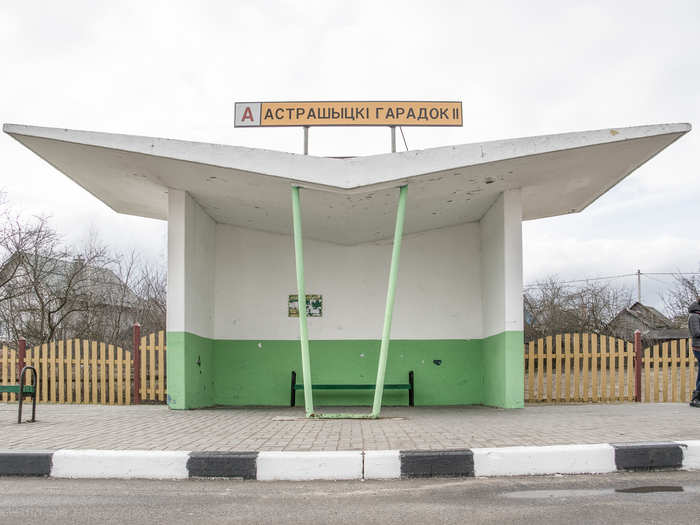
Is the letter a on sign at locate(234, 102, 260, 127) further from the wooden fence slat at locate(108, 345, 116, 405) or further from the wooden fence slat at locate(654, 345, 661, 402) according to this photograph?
the wooden fence slat at locate(654, 345, 661, 402)

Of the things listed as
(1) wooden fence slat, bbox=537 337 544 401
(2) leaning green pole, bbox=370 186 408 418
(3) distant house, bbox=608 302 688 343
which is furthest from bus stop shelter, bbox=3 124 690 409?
(3) distant house, bbox=608 302 688 343

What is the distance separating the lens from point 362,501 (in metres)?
4.43

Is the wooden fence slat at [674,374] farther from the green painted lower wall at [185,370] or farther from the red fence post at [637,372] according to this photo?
the green painted lower wall at [185,370]

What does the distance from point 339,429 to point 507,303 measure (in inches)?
171

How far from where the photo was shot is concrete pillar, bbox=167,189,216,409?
10.3 metres

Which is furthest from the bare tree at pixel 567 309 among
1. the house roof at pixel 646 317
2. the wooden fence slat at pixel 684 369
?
the wooden fence slat at pixel 684 369

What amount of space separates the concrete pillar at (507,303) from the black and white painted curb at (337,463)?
5.07m

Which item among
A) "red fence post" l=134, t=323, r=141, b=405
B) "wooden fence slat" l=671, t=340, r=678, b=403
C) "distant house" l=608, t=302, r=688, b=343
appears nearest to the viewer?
"red fence post" l=134, t=323, r=141, b=405

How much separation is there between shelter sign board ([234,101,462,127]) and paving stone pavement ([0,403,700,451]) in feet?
15.3

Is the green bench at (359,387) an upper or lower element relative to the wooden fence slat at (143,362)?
lower

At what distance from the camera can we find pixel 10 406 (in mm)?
11477

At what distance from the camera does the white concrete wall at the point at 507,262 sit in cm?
1053

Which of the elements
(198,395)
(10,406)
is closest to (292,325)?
(198,395)

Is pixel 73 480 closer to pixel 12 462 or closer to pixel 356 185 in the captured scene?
pixel 12 462
